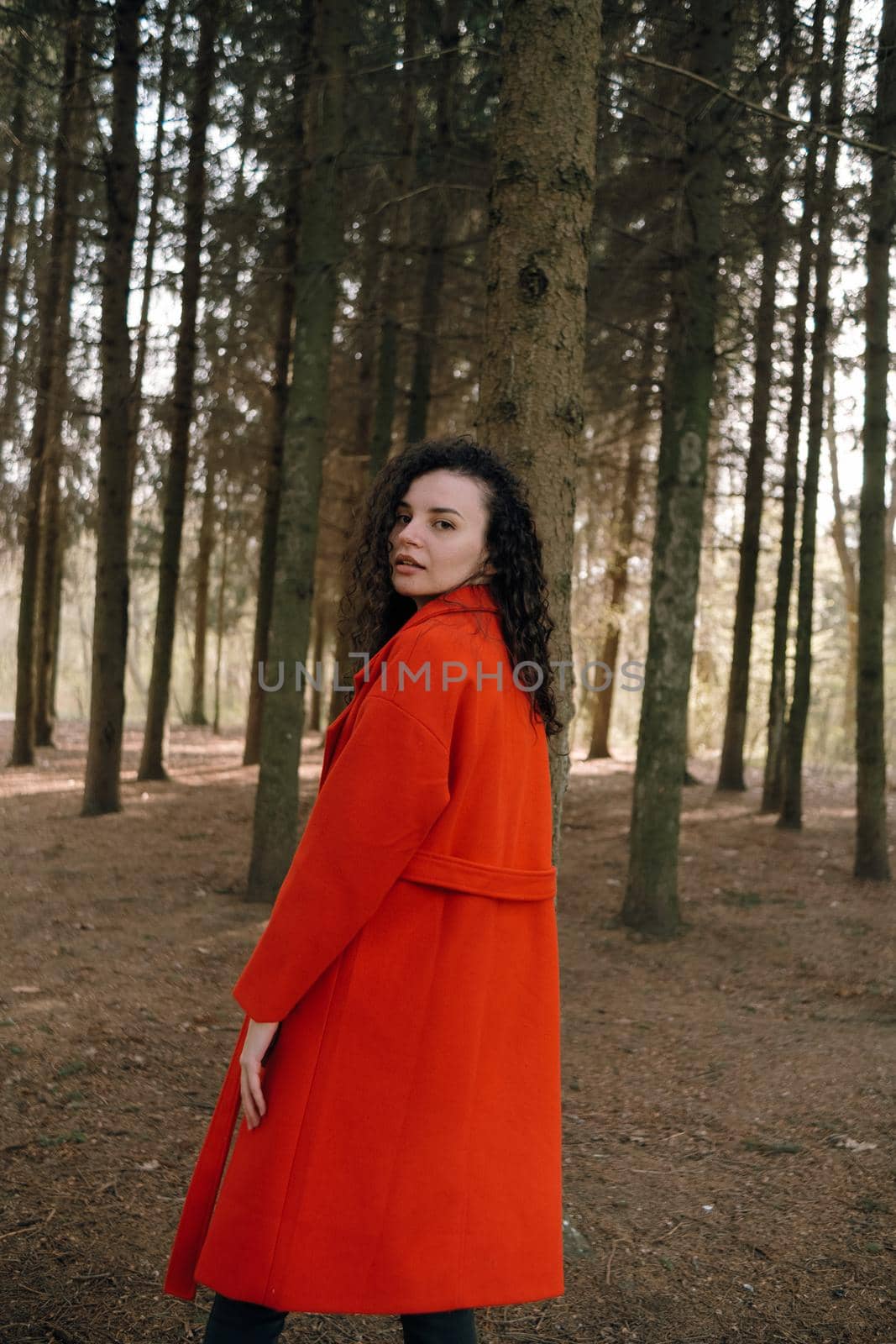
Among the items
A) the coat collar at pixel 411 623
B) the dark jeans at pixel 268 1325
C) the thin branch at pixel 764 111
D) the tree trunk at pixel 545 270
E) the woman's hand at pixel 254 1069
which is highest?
the thin branch at pixel 764 111

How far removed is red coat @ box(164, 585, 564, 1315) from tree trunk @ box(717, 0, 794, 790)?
7.94 m

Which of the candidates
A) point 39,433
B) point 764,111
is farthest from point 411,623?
point 39,433

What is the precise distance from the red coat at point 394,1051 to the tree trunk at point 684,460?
6153 mm

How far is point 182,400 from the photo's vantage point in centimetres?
1211

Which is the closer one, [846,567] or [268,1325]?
[268,1325]

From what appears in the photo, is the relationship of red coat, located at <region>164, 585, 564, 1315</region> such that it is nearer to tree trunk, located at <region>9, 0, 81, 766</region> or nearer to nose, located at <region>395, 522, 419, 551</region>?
nose, located at <region>395, 522, 419, 551</region>

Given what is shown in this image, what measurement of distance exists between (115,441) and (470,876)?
984 cm

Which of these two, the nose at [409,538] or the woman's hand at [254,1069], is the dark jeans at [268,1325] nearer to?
the woman's hand at [254,1069]

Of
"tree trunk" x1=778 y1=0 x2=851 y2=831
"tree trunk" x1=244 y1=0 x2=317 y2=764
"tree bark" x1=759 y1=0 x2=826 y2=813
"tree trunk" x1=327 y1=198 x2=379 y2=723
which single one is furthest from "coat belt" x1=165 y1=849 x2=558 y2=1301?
"tree trunk" x1=778 y1=0 x2=851 y2=831

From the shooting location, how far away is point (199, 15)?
9.95 metres

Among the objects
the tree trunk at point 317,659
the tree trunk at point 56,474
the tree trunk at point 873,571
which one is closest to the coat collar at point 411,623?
the tree trunk at point 873,571

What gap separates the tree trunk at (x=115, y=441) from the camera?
1047cm

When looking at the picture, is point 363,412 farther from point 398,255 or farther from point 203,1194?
point 203,1194

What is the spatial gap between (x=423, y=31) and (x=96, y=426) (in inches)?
284
